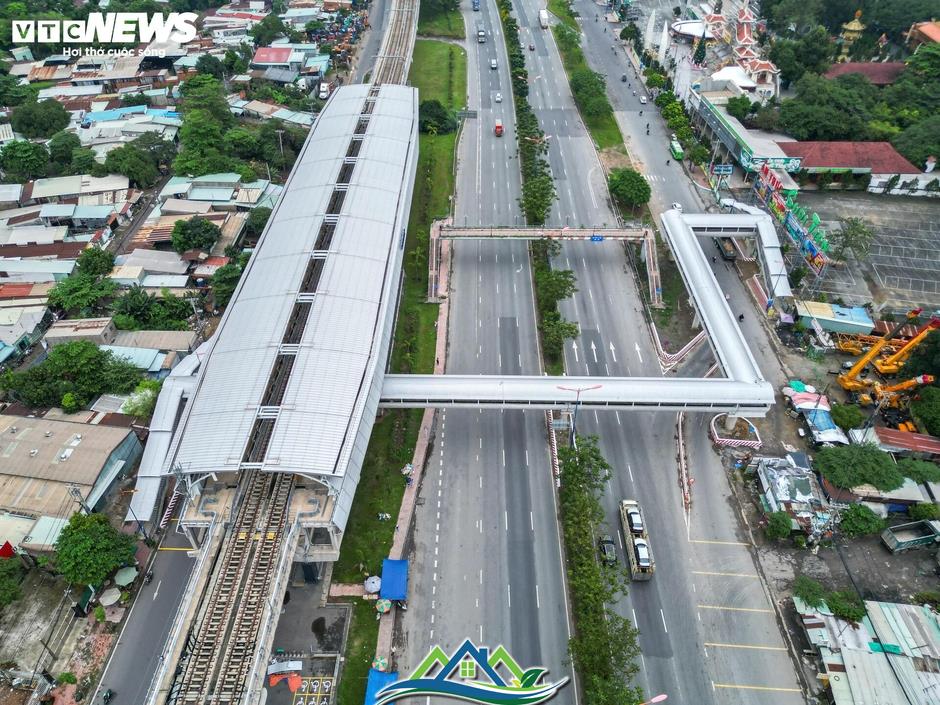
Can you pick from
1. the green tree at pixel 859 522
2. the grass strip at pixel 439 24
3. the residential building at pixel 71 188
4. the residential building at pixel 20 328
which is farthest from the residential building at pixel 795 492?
the grass strip at pixel 439 24

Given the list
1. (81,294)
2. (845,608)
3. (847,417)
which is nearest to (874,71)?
(847,417)

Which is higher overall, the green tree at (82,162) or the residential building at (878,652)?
the green tree at (82,162)

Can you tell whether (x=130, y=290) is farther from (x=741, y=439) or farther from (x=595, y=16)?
(x=595, y=16)

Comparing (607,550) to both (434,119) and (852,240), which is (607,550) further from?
(434,119)

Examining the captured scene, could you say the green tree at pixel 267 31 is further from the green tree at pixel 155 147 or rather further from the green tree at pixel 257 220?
the green tree at pixel 257 220

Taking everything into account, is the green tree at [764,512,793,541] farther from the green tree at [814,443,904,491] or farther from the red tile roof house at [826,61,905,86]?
the red tile roof house at [826,61,905,86]

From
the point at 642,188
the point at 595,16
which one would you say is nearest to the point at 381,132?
the point at 642,188
